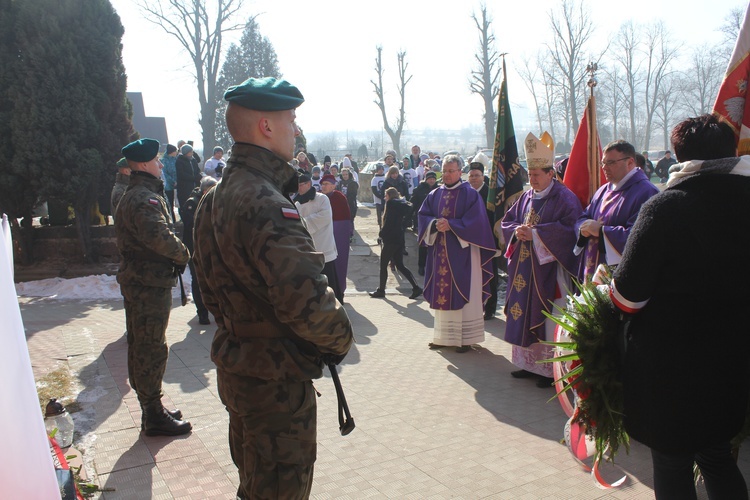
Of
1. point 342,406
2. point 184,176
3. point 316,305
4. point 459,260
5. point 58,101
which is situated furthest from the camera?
point 184,176

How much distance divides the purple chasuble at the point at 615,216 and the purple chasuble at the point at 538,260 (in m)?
0.40

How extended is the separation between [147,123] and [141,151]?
33.8 meters

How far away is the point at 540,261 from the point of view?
5656mm

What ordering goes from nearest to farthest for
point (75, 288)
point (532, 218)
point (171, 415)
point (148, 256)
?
point (148, 256), point (171, 415), point (532, 218), point (75, 288)

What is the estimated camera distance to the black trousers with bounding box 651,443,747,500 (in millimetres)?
2637

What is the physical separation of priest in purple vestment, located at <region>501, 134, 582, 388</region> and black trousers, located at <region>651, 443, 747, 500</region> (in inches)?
113

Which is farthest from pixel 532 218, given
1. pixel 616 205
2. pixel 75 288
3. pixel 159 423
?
pixel 75 288

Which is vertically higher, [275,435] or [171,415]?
[275,435]

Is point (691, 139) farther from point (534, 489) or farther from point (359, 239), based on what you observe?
point (359, 239)

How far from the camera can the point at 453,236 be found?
6906mm

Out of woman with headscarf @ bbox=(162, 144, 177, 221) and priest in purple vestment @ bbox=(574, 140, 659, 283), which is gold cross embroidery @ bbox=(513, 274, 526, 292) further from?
woman with headscarf @ bbox=(162, 144, 177, 221)

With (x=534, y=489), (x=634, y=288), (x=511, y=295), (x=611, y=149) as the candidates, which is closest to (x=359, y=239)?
(x=511, y=295)

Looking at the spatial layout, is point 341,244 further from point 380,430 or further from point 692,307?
point 692,307

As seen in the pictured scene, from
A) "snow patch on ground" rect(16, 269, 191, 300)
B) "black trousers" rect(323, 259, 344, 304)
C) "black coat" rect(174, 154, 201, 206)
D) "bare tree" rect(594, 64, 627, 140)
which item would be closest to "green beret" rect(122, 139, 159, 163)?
"black trousers" rect(323, 259, 344, 304)
